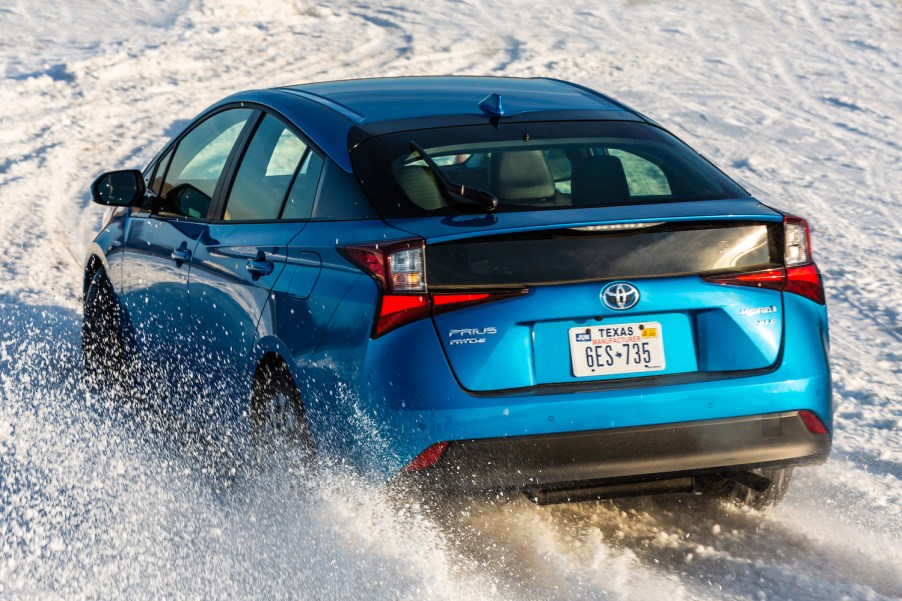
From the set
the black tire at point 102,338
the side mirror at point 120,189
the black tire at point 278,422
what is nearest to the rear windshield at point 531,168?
the black tire at point 278,422

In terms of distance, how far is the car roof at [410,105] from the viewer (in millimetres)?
4453

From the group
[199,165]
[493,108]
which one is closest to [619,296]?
[493,108]

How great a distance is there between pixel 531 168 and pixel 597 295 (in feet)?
2.39

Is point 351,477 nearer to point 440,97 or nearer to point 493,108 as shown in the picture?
point 493,108

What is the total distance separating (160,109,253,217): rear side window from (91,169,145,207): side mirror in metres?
0.12

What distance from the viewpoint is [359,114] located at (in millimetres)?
4594

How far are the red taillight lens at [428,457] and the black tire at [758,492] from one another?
121 centimetres

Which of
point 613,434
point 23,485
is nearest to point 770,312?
point 613,434

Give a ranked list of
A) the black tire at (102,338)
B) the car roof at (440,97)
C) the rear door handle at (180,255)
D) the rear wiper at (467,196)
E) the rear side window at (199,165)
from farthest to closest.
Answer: the black tire at (102,338) < the rear side window at (199,165) < the rear door handle at (180,255) < the car roof at (440,97) < the rear wiper at (467,196)

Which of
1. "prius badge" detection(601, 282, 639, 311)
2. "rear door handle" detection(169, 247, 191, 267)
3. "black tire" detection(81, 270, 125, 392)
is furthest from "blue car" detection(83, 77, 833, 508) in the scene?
"black tire" detection(81, 270, 125, 392)

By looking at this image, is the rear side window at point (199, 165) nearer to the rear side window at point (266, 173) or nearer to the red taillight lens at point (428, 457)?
the rear side window at point (266, 173)

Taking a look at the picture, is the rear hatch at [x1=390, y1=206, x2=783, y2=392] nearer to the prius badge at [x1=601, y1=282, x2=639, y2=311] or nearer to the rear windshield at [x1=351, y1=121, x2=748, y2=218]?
the prius badge at [x1=601, y1=282, x2=639, y2=311]

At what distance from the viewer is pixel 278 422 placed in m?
4.34

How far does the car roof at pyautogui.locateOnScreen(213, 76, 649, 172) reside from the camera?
14.6 feet
